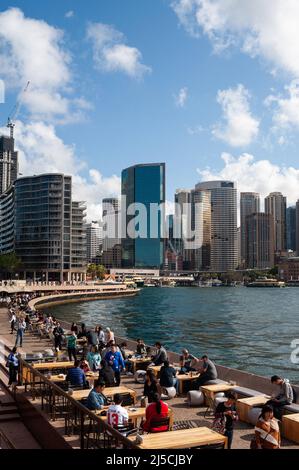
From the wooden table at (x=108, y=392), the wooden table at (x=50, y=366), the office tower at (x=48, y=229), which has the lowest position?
the wooden table at (x=50, y=366)

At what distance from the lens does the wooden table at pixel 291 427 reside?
36.5 feet

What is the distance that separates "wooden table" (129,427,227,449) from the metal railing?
33.3 inches

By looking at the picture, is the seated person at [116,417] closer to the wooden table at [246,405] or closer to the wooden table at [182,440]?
the wooden table at [182,440]

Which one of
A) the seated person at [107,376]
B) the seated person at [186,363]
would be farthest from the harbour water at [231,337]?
the seated person at [107,376]

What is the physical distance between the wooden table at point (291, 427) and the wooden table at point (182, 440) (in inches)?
108

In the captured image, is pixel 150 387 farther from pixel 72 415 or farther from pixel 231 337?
pixel 231 337

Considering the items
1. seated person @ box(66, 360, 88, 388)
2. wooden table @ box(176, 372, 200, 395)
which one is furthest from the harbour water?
seated person @ box(66, 360, 88, 388)

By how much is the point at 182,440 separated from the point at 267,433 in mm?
1560

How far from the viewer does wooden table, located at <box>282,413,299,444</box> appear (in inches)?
438

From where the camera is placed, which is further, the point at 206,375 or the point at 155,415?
the point at 206,375

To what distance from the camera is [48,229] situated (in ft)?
567

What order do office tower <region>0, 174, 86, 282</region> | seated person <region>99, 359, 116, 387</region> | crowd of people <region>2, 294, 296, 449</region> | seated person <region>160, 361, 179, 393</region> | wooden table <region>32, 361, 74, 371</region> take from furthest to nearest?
1. office tower <region>0, 174, 86, 282</region>
2. wooden table <region>32, 361, 74, 371</region>
3. seated person <region>160, 361, 179, 393</region>
4. seated person <region>99, 359, 116, 387</region>
5. crowd of people <region>2, 294, 296, 449</region>

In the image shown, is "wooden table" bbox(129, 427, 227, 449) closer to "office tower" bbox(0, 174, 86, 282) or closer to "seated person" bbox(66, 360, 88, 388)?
"seated person" bbox(66, 360, 88, 388)

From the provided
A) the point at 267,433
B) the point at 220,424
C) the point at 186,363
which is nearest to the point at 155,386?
the point at 220,424
